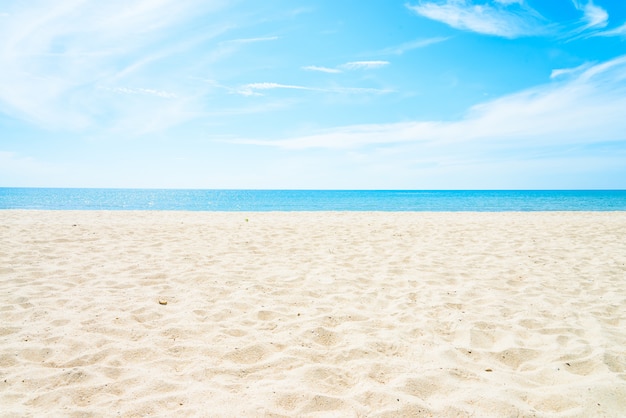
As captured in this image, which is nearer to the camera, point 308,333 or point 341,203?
point 308,333

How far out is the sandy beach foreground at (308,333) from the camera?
2273 millimetres

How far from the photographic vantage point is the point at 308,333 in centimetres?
321

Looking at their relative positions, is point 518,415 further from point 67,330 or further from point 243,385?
point 67,330

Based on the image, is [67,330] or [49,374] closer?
[49,374]

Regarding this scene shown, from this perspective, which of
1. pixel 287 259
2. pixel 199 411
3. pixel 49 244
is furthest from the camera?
pixel 49 244

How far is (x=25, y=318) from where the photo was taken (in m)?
3.37

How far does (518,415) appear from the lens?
7.08ft

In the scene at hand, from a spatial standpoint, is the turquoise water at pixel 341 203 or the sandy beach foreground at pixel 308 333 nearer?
the sandy beach foreground at pixel 308 333

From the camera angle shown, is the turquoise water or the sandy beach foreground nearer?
the sandy beach foreground

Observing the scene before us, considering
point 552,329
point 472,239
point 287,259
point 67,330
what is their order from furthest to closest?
point 472,239
point 287,259
point 552,329
point 67,330

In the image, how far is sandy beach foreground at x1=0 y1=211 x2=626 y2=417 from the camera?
227cm

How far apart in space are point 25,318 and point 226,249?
3.49 m

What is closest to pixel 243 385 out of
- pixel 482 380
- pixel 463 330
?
pixel 482 380

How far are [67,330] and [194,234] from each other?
17.1 ft
